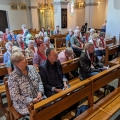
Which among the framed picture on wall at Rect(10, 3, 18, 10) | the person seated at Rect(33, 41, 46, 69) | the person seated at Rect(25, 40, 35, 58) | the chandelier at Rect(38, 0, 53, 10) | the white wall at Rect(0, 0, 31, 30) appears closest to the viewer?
the person seated at Rect(33, 41, 46, 69)

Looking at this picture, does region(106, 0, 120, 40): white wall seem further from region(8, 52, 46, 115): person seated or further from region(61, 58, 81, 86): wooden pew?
region(8, 52, 46, 115): person seated

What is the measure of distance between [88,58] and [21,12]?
28.8 feet

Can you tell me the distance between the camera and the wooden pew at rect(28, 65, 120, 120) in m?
1.46

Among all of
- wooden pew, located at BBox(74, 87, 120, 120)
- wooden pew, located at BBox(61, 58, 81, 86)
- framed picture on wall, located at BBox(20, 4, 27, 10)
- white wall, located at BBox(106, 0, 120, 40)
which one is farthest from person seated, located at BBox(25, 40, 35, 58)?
framed picture on wall, located at BBox(20, 4, 27, 10)

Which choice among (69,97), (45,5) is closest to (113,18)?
(69,97)

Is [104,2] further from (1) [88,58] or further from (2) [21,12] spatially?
(1) [88,58]

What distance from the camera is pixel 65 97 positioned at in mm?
1742

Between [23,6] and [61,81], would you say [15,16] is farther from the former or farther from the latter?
[61,81]

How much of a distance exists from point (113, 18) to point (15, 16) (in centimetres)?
717

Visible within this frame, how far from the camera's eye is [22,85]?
180 centimetres

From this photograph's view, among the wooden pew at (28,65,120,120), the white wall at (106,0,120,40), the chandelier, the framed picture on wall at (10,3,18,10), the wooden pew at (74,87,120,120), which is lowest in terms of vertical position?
the wooden pew at (74,87,120,120)

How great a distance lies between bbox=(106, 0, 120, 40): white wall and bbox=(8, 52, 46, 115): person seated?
3.95 meters

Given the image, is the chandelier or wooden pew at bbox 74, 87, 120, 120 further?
the chandelier

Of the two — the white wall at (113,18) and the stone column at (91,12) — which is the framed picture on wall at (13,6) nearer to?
the stone column at (91,12)
